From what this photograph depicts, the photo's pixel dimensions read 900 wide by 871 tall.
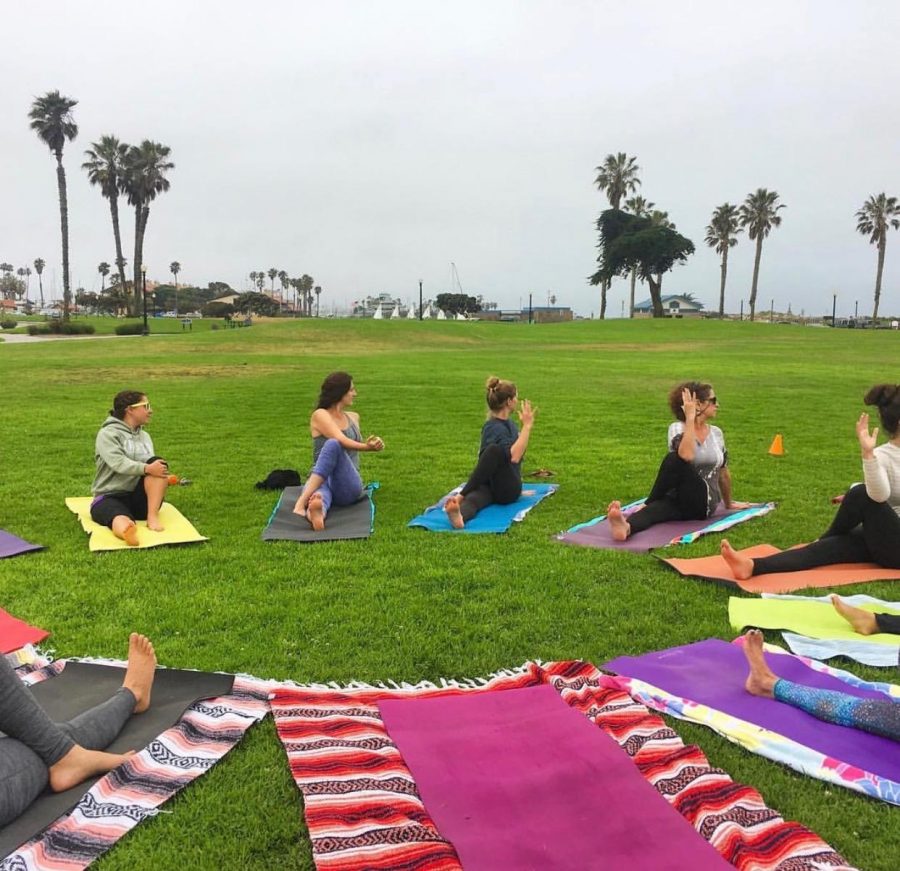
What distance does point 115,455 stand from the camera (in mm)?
6277

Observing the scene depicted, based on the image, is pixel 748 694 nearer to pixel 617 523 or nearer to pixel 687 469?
pixel 617 523

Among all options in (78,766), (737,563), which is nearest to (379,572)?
(737,563)

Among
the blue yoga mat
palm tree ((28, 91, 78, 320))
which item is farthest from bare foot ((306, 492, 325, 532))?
palm tree ((28, 91, 78, 320))

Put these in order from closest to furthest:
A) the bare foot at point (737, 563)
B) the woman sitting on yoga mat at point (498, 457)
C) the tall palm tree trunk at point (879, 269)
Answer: the bare foot at point (737, 563) → the woman sitting on yoga mat at point (498, 457) → the tall palm tree trunk at point (879, 269)

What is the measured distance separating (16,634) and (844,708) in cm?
413

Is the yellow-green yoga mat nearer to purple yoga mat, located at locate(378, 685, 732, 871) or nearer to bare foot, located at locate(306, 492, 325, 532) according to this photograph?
purple yoga mat, located at locate(378, 685, 732, 871)

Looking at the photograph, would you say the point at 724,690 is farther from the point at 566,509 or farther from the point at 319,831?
the point at 566,509

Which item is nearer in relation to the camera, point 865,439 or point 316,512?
point 865,439

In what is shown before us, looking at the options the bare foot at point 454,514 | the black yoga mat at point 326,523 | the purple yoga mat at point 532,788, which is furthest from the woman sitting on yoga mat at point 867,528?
the black yoga mat at point 326,523

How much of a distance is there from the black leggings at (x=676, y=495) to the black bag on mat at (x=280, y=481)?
12.1 ft

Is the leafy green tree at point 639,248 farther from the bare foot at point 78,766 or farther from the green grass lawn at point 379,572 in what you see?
the bare foot at point 78,766

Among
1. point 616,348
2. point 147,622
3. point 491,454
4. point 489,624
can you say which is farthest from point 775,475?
point 616,348

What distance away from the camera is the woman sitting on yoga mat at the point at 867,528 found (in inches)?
195

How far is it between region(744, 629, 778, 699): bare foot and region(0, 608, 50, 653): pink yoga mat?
366 centimetres
